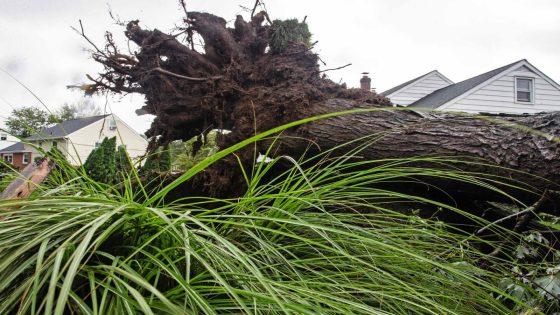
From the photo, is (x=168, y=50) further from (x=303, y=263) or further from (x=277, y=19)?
(x=303, y=263)

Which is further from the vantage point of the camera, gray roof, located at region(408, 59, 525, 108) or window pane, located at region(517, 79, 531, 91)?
window pane, located at region(517, 79, 531, 91)

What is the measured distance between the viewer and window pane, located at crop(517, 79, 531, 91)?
12.4 meters

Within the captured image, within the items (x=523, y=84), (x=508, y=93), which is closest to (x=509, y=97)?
(x=508, y=93)

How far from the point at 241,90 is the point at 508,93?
12.3m

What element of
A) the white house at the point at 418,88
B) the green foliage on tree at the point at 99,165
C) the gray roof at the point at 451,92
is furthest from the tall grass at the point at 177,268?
the white house at the point at 418,88

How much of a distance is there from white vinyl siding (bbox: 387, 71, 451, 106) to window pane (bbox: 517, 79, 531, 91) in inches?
111

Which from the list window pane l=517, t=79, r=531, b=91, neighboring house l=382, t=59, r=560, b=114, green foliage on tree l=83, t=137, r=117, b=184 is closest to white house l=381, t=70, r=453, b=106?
neighboring house l=382, t=59, r=560, b=114

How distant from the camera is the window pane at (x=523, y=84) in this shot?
1238cm

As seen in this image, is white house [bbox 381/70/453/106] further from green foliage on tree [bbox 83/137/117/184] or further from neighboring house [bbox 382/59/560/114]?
green foliage on tree [bbox 83/137/117/184]

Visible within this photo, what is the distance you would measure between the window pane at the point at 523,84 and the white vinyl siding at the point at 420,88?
283cm

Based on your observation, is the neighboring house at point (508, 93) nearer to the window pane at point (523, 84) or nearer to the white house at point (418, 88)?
the window pane at point (523, 84)

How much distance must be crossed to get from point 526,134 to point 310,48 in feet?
5.66

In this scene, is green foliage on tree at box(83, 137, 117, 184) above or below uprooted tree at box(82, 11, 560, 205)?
below

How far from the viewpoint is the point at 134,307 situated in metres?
0.78
